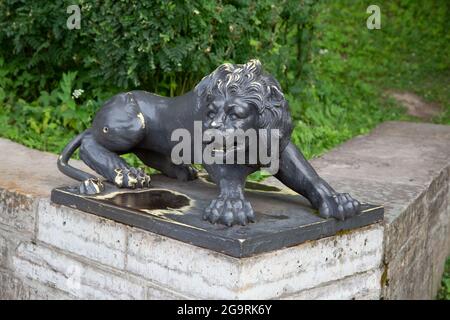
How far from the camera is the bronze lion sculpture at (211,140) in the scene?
2.82 meters

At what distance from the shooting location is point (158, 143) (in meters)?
3.23

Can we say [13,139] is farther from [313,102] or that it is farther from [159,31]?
[313,102]

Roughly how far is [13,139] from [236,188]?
2.70 m

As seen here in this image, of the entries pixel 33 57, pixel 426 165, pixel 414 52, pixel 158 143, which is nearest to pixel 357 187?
pixel 426 165

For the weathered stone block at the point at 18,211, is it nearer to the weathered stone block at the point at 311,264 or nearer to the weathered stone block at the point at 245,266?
the weathered stone block at the point at 245,266

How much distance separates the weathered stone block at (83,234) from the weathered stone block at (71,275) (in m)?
0.05

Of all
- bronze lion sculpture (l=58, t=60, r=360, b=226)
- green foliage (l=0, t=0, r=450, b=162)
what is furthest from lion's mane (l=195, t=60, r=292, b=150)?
green foliage (l=0, t=0, r=450, b=162)

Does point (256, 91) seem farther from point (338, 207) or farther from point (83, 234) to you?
point (83, 234)

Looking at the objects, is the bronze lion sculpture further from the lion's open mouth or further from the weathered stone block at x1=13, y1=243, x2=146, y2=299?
the weathered stone block at x1=13, y1=243, x2=146, y2=299

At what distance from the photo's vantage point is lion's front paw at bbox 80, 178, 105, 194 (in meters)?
3.18

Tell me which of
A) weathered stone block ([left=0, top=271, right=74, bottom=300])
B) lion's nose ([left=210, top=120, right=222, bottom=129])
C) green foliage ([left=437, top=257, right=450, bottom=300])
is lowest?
green foliage ([left=437, top=257, right=450, bottom=300])

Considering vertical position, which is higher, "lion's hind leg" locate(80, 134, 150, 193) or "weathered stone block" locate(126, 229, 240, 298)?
"lion's hind leg" locate(80, 134, 150, 193)

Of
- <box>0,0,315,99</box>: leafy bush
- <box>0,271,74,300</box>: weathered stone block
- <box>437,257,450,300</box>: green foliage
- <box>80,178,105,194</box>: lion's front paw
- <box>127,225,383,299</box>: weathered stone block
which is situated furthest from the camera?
<box>0,0,315,99</box>: leafy bush

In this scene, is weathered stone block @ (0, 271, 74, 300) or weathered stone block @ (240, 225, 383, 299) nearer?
weathered stone block @ (240, 225, 383, 299)
